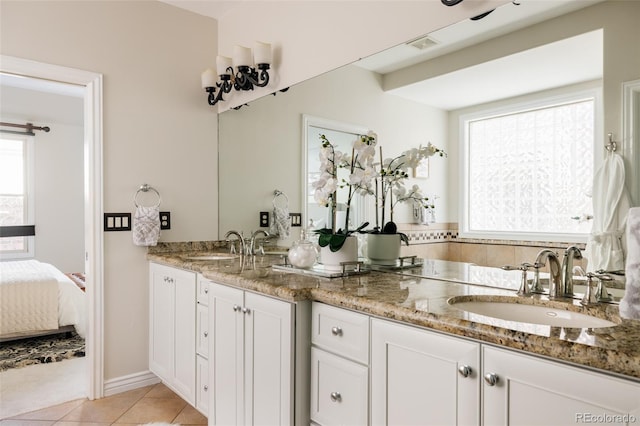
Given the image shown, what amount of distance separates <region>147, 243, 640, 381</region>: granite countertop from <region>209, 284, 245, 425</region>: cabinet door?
10 centimetres

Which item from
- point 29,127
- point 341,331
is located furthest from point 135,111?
point 29,127

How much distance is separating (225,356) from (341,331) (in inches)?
28.2

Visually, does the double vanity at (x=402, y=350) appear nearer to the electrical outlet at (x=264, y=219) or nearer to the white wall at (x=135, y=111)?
the electrical outlet at (x=264, y=219)

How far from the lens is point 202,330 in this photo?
7.62ft

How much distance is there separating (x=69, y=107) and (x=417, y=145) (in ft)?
17.9

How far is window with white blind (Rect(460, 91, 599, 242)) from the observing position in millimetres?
1292

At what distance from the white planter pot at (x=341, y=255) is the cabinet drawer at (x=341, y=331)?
0.37 meters

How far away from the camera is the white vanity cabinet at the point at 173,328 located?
240 centimetres

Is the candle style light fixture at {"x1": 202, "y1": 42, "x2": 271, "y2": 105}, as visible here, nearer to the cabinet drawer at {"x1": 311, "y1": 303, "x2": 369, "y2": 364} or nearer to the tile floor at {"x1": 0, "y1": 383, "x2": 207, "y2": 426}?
the cabinet drawer at {"x1": 311, "y1": 303, "x2": 369, "y2": 364}

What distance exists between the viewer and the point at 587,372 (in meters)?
0.93

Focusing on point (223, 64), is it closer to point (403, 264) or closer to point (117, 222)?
point (117, 222)

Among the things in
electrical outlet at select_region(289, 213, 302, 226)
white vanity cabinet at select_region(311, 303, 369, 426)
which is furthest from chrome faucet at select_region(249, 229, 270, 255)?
white vanity cabinet at select_region(311, 303, 369, 426)

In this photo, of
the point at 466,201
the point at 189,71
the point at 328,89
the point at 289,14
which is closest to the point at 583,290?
the point at 466,201

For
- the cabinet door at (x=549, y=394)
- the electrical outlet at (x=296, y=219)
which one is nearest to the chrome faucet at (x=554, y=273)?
the cabinet door at (x=549, y=394)
